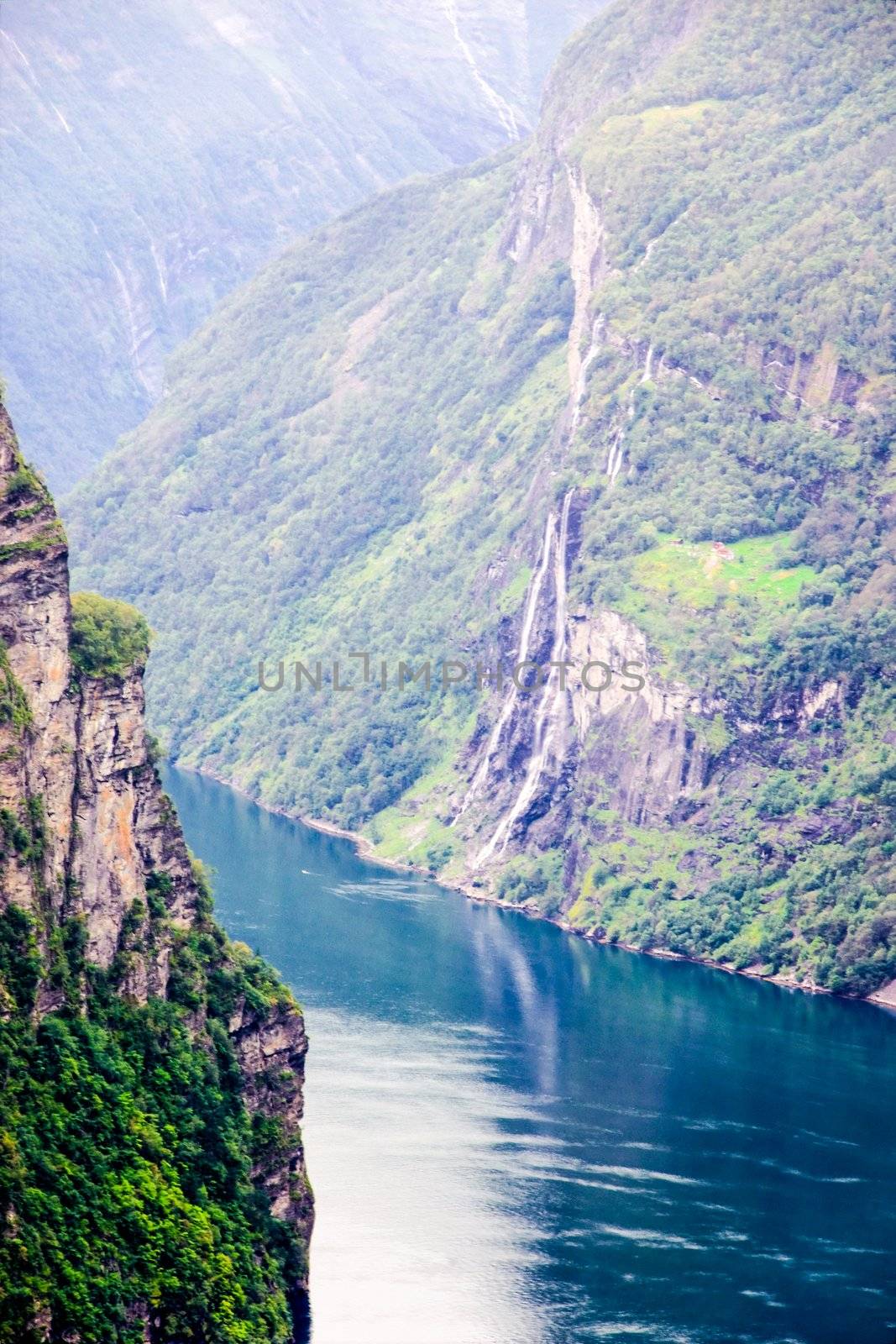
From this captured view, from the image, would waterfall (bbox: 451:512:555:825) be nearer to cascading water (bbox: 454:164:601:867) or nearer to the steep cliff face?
cascading water (bbox: 454:164:601:867)

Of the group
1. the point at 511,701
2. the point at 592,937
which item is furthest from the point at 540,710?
the point at 592,937

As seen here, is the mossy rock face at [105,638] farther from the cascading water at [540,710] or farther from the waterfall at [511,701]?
the waterfall at [511,701]

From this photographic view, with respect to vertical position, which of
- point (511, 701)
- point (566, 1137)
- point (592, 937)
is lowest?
point (566, 1137)

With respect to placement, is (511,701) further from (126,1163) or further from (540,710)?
(126,1163)

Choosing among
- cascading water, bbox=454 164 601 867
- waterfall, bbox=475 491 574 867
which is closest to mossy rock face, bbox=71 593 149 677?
cascading water, bbox=454 164 601 867

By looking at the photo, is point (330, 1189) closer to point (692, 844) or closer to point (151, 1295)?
point (151, 1295)

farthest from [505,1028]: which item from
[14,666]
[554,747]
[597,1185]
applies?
[14,666]
